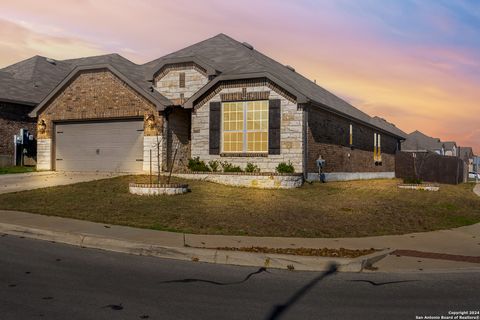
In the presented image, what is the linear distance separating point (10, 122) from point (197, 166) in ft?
40.1

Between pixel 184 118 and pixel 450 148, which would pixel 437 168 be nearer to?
pixel 184 118

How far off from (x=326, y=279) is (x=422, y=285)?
1409 mm

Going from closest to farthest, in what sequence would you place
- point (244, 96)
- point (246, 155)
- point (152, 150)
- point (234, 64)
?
point (246, 155), point (244, 96), point (152, 150), point (234, 64)

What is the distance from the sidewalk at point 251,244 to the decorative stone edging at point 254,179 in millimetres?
A: 9004

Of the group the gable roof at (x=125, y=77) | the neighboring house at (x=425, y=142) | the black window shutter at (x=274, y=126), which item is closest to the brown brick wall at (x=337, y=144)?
the black window shutter at (x=274, y=126)

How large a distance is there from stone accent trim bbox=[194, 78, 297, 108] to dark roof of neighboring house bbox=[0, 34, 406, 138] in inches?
13.9

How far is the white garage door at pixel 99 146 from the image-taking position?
949 inches

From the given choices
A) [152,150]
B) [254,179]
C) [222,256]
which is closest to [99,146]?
[152,150]

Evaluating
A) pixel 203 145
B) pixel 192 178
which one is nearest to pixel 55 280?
pixel 192 178

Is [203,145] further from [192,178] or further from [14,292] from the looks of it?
[14,292]

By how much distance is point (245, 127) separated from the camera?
909 inches

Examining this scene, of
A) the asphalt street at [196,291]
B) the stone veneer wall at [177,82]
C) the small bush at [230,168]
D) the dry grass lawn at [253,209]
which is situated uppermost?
the stone veneer wall at [177,82]

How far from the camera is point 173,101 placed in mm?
24953

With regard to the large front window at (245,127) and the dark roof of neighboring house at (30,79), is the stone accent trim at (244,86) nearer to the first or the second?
the large front window at (245,127)
